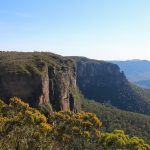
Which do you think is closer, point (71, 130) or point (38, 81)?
point (71, 130)

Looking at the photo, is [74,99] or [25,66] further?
[74,99]

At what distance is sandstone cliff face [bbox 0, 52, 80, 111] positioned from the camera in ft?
409

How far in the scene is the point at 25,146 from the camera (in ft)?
145

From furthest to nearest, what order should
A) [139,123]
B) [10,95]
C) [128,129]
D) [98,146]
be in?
[139,123] < [128,129] < [10,95] < [98,146]

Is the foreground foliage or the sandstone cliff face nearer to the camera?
the foreground foliage

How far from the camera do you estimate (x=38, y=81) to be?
129250 mm

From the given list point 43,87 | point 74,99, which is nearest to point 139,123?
point 74,99

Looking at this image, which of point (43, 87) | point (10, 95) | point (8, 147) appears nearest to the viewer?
point (8, 147)

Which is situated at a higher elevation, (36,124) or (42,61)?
(42,61)

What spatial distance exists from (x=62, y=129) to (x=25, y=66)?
2366 inches

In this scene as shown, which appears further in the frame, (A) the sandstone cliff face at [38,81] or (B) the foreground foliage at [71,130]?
(A) the sandstone cliff face at [38,81]

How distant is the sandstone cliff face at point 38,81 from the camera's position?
12481 centimetres

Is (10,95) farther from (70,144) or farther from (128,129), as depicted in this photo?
(128,129)

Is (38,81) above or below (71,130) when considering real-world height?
above
